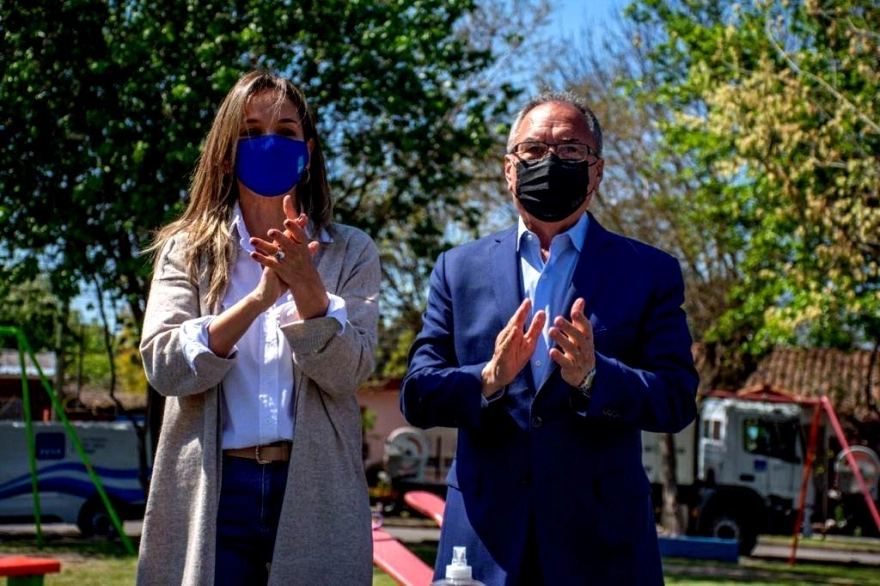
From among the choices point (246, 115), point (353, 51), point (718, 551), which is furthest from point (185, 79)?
point (246, 115)

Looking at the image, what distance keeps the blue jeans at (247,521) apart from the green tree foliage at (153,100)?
1362 cm

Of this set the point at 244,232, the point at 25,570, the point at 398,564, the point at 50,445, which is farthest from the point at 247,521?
the point at 50,445

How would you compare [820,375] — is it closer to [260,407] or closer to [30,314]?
[30,314]

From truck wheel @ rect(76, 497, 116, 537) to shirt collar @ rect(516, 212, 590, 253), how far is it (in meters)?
19.1

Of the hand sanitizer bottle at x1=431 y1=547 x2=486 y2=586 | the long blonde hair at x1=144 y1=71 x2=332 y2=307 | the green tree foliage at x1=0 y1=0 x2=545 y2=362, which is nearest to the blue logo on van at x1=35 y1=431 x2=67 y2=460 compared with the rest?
the green tree foliage at x1=0 y1=0 x2=545 y2=362

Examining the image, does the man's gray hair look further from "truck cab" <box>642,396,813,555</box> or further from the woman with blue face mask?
"truck cab" <box>642,396,813,555</box>

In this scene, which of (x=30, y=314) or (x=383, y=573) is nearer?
(x=383, y=573)

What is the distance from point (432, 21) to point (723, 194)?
7.44 metres

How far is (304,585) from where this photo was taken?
2891mm

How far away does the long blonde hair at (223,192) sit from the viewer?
3.15 meters

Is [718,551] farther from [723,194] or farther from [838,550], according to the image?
[838,550]

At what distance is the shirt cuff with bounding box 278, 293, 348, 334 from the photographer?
2.95m

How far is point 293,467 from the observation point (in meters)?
2.92

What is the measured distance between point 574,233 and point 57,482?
19363 mm
